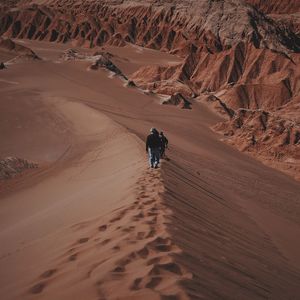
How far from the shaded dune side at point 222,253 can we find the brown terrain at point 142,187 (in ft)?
0.08

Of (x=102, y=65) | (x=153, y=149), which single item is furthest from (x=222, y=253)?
(x=102, y=65)

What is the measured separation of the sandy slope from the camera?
3.60 m

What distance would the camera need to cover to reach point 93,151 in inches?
606

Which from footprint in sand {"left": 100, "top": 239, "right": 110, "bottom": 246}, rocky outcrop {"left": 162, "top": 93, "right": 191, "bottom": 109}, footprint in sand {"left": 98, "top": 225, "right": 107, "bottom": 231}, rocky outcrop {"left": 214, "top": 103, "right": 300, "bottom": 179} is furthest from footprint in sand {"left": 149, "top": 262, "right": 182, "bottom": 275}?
rocky outcrop {"left": 162, "top": 93, "right": 191, "bottom": 109}

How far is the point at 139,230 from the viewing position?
468 cm

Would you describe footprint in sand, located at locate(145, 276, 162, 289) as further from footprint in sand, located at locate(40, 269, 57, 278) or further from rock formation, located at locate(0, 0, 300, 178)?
rock formation, located at locate(0, 0, 300, 178)

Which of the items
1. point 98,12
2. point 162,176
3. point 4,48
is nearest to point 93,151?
point 162,176

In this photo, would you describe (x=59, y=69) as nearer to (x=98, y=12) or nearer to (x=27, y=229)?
(x=27, y=229)

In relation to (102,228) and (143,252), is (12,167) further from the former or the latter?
(143,252)

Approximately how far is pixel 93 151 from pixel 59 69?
87.6 feet

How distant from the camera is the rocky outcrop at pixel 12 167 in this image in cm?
1247

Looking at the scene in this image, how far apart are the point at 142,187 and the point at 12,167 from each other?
7.04 m

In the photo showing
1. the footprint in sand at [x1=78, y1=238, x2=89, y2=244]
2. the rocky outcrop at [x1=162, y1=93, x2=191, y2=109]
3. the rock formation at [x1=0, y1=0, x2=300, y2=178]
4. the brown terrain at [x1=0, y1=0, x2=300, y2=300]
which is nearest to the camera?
the brown terrain at [x1=0, y1=0, x2=300, y2=300]

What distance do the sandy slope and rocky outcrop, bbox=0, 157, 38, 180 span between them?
73 centimetres
